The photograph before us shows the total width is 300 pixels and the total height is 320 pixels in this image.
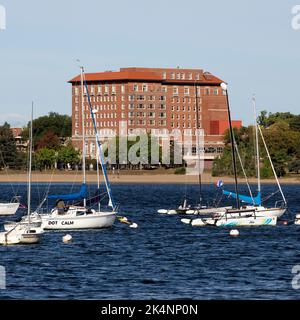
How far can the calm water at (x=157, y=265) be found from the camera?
37.1m

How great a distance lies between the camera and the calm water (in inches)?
1459

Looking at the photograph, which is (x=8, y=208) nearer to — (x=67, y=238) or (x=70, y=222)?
(x=70, y=222)

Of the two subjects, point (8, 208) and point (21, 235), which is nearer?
point (21, 235)

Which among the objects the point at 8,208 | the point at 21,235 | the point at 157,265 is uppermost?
the point at 21,235

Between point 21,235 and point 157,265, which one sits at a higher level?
point 21,235

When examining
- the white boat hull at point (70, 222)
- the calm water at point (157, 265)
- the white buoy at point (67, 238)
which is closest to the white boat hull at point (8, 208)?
the calm water at point (157, 265)

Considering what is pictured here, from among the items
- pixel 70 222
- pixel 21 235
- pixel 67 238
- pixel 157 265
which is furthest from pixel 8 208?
pixel 157 265

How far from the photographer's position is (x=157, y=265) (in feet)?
158

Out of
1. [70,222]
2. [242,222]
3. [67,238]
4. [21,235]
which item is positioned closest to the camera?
[21,235]

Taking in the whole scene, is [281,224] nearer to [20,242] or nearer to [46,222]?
[46,222]
